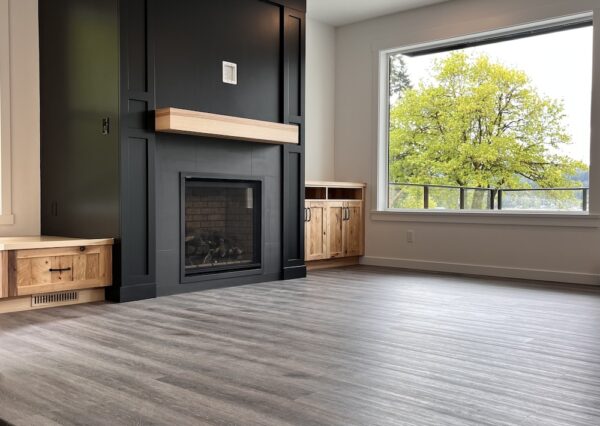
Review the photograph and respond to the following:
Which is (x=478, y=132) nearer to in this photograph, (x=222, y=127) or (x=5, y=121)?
(x=222, y=127)

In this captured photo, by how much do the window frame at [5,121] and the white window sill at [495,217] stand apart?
12.2 ft

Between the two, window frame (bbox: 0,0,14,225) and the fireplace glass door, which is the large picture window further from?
window frame (bbox: 0,0,14,225)

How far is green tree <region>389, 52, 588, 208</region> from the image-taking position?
222 inches

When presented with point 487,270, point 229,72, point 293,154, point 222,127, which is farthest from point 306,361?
point 487,270

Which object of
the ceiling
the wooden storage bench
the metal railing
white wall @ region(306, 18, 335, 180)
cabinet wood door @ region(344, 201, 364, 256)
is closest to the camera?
the wooden storage bench

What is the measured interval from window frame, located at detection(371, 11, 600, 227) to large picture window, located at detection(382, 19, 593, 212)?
0.03 m

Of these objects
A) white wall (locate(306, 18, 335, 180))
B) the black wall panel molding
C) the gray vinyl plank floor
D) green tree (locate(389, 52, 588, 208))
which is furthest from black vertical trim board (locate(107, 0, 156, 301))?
green tree (locate(389, 52, 588, 208))

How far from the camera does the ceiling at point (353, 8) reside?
20.5 feet

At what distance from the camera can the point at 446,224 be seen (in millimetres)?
6215

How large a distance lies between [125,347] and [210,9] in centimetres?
296

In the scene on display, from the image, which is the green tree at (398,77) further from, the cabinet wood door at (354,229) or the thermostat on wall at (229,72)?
the thermostat on wall at (229,72)

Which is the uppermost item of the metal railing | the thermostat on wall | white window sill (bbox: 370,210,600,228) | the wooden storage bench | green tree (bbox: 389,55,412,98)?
green tree (bbox: 389,55,412,98)

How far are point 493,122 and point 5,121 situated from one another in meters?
4.37

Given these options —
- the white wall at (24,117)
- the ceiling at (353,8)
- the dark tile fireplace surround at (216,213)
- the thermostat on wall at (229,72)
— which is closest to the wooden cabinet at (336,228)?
the dark tile fireplace surround at (216,213)
